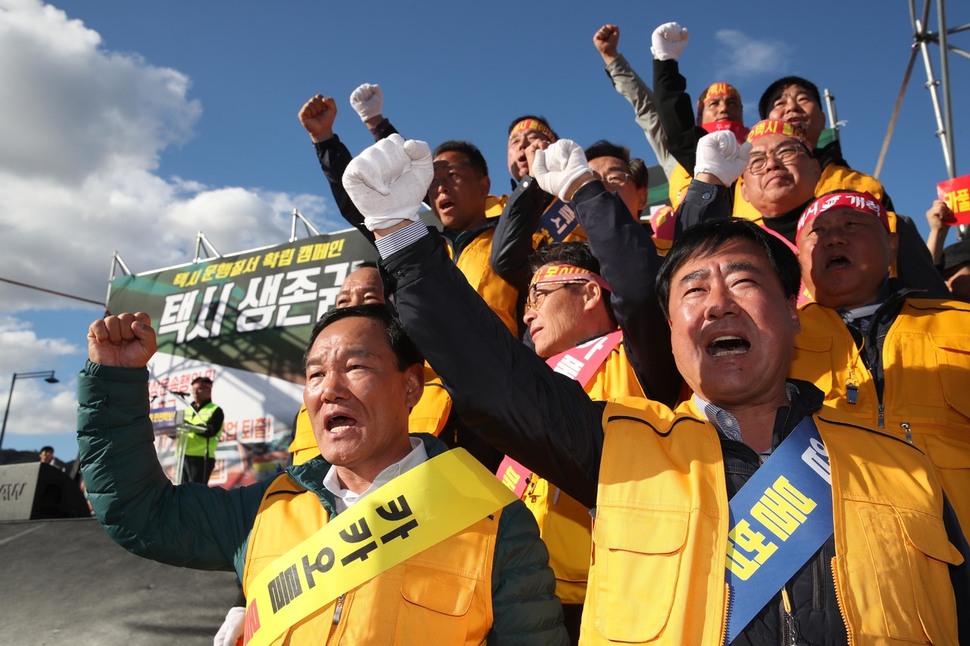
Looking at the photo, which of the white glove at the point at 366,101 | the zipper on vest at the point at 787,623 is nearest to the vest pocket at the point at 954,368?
the zipper on vest at the point at 787,623

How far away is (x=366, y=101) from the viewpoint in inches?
180

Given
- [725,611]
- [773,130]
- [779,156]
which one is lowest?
[725,611]

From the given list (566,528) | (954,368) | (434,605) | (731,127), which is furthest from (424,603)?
(731,127)

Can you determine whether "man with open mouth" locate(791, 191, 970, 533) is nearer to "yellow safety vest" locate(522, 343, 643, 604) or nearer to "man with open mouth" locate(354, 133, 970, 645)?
"man with open mouth" locate(354, 133, 970, 645)

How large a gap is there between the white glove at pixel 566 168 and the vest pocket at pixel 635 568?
1.18 metres

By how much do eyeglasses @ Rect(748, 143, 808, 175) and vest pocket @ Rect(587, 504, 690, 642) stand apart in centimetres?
253

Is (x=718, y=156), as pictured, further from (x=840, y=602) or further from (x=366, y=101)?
(x=366, y=101)

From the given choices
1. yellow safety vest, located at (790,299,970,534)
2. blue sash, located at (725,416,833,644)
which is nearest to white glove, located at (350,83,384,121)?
yellow safety vest, located at (790,299,970,534)

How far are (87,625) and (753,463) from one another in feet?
9.57

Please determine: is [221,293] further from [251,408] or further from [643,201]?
[643,201]

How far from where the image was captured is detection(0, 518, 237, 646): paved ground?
117 inches

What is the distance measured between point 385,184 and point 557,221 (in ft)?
7.29

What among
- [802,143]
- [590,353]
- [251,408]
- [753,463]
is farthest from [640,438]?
[251,408]

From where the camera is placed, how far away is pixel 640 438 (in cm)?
156
